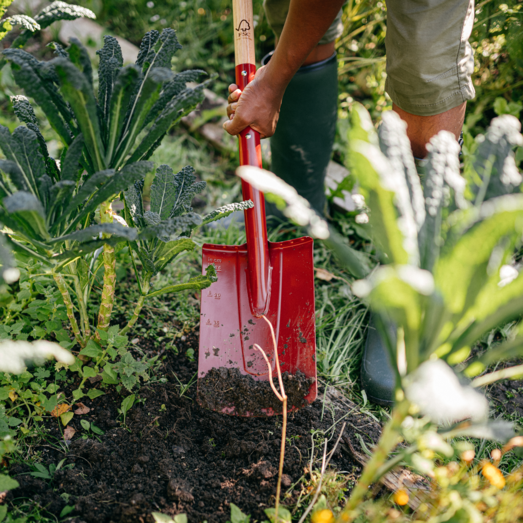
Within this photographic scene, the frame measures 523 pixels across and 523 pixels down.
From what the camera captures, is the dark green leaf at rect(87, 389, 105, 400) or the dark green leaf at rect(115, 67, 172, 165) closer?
the dark green leaf at rect(115, 67, 172, 165)

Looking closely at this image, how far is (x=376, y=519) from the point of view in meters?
0.86

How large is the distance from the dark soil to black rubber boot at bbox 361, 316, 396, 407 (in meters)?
0.10

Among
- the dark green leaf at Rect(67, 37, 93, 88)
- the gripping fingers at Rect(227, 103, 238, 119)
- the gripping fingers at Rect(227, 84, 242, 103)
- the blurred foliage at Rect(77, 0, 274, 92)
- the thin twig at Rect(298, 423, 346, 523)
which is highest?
the blurred foliage at Rect(77, 0, 274, 92)

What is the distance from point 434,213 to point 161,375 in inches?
42.0

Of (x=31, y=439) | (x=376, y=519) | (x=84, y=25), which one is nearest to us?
(x=376, y=519)

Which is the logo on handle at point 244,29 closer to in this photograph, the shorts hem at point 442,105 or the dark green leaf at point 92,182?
the shorts hem at point 442,105

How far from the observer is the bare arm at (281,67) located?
3.87 ft

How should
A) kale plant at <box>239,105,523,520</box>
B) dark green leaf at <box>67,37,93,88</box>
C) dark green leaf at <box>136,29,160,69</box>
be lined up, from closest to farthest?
kale plant at <box>239,105,523,520</box> < dark green leaf at <box>67,37,93,88</box> < dark green leaf at <box>136,29,160,69</box>

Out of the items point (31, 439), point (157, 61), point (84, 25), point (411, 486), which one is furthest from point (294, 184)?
point (84, 25)

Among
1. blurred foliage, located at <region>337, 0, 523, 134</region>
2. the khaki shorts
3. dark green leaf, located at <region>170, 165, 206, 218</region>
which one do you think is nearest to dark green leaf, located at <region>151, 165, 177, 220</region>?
dark green leaf, located at <region>170, 165, 206, 218</region>

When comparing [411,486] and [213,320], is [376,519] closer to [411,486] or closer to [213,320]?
[411,486]

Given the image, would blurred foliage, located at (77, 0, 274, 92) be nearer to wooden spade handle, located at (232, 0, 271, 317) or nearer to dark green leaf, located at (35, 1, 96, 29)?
wooden spade handle, located at (232, 0, 271, 317)

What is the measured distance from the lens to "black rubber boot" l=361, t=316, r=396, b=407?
54.7 inches

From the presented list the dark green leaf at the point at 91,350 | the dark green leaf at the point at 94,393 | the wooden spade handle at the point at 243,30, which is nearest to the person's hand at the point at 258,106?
the wooden spade handle at the point at 243,30
